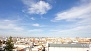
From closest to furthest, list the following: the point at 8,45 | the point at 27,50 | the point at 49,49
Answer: the point at 8,45 → the point at 27,50 → the point at 49,49

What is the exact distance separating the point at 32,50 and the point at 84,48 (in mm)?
21681

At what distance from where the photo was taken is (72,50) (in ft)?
178

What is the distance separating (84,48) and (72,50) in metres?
4.90

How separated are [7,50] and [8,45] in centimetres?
155

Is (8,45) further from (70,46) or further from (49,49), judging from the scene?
(70,46)

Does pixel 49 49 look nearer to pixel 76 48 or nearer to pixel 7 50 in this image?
pixel 76 48

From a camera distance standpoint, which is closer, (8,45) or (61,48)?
(8,45)

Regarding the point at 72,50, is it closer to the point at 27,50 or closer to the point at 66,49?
the point at 66,49

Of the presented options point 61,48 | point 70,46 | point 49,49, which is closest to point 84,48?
point 70,46

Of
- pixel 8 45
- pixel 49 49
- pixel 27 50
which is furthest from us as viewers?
pixel 49 49

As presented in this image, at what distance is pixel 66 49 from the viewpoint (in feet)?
179

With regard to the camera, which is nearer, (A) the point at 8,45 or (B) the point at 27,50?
(A) the point at 8,45

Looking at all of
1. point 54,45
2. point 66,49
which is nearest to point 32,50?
point 54,45

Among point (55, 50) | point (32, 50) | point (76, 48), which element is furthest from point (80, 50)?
point (32, 50)
